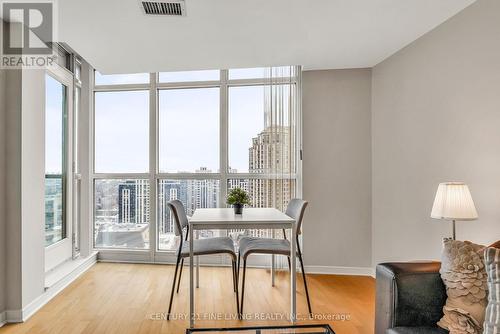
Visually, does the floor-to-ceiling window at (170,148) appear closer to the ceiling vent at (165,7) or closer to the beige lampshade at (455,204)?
the ceiling vent at (165,7)

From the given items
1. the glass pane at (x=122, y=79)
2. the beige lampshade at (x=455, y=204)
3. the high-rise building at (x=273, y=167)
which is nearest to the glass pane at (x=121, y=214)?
the glass pane at (x=122, y=79)

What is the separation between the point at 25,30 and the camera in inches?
92.0

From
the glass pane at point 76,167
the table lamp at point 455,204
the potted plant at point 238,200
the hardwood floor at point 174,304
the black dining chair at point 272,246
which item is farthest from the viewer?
the glass pane at point 76,167

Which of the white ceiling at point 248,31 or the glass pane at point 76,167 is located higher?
the white ceiling at point 248,31

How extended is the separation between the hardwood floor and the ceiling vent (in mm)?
2380

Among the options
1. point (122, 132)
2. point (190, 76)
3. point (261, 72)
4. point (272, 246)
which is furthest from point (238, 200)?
point (122, 132)

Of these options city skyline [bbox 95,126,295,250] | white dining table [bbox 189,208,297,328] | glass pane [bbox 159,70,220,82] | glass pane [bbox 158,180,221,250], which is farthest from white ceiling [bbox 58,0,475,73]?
white dining table [bbox 189,208,297,328]

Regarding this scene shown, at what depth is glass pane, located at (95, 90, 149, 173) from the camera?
3693 millimetres

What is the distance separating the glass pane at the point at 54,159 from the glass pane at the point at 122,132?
0.47 metres

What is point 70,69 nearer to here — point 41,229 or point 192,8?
point 41,229

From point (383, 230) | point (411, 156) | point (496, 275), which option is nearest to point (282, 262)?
point (383, 230)

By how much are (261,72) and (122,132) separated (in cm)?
197

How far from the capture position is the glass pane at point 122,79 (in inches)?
145

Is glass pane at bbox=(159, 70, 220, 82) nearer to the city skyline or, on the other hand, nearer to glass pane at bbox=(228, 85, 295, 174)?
glass pane at bbox=(228, 85, 295, 174)
